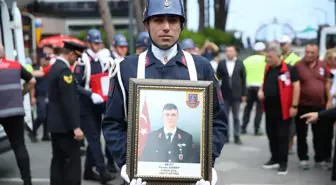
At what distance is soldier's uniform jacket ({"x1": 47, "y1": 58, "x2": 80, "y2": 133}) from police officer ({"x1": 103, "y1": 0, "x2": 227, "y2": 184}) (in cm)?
308

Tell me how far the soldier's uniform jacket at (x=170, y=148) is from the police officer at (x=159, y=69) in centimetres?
19

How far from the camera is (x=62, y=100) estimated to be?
5.87 meters

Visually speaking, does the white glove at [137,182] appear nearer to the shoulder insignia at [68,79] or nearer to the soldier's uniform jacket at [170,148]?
the soldier's uniform jacket at [170,148]

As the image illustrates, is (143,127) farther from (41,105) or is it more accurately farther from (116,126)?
(41,105)

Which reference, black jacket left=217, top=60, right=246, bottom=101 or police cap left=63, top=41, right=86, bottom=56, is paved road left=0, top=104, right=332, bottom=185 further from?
police cap left=63, top=41, right=86, bottom=56

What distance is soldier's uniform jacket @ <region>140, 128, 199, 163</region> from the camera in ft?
8.34

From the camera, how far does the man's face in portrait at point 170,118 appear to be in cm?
256

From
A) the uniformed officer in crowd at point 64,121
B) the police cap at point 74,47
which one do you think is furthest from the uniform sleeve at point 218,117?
the police cap at point 74,47

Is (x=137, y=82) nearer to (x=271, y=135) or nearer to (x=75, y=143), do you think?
(x=75, y=143)

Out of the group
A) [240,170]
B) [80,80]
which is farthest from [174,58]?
[240,170]

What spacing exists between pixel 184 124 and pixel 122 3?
172 feet

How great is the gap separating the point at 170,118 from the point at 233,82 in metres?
8.00

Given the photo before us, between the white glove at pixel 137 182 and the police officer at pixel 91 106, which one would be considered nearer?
the white glove at pixel 137 182

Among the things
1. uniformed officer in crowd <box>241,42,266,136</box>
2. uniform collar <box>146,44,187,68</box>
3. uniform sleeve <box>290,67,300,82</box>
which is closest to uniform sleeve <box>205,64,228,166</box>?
uniform collar <box>146,44,187,68</box>
